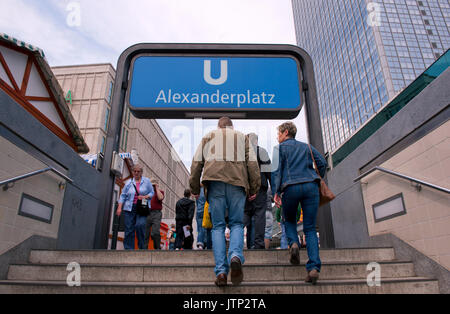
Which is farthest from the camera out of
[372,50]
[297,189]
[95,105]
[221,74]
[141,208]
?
[372,50]

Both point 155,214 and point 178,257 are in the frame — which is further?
point 155,214

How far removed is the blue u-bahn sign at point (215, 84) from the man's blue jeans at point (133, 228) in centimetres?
182

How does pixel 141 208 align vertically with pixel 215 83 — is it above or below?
below

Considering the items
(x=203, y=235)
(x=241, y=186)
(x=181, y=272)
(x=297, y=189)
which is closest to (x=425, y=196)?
(x=297, y=189)

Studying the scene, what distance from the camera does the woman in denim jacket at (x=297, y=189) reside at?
2.73m

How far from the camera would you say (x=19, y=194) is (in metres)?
3.39

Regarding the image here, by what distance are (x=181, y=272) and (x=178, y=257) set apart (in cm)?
43

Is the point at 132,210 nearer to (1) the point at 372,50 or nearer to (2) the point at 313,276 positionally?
(2) the point at 313,276

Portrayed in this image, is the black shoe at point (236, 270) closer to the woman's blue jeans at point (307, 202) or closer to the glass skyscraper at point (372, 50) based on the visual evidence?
the woman's blue jeans at point (307, 202)

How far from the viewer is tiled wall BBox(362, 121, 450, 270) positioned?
9.28 ft

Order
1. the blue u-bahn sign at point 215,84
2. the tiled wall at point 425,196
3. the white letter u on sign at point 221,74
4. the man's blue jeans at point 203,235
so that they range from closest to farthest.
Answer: the tiled wall at point 425,196 → the blue u-bahn sign at point 215,84 → the white letter u on sign at point 221,74 → the man's blue jeans at point 203,235

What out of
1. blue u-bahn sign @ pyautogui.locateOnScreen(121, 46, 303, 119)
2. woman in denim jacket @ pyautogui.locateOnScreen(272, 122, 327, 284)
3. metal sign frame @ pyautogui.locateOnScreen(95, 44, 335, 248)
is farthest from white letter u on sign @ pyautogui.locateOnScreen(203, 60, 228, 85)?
woman in denim jacket @ pyautogui.locateOnScreen(272, 122, 327, 284)

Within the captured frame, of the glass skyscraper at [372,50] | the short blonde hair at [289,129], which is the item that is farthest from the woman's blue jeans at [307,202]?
the glass skyscraper at [372,50]

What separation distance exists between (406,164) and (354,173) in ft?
4.61
